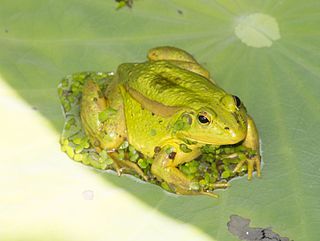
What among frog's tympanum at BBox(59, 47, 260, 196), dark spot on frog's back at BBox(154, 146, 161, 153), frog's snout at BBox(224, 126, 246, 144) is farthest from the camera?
dark spot on frog's back at BBox(154, 146, 161, 153)

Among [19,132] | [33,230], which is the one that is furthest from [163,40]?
[33,230]

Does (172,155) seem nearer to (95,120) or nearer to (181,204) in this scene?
(181,204)

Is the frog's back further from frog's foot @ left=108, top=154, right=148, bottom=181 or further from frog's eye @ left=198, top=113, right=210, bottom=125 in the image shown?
frog's foot @ left=108, top=154, right=148, bottom=181

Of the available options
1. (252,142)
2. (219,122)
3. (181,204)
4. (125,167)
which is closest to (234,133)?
(219,122)

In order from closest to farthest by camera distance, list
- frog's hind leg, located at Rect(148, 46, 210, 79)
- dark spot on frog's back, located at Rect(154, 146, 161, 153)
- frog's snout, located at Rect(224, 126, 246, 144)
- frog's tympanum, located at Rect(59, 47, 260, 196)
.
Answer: frog's snout, located at Rect(224, 126, 246, 144) → frog's tympanum, located at Rect(59, 47, 260, 196) → dark spot on frog's back, located at Rect(154, 146, 161, 153) → frog's hind leg, located at Rect(148, 46, 210, 79)

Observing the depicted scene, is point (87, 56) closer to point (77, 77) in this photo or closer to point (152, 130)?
point (77, 77)

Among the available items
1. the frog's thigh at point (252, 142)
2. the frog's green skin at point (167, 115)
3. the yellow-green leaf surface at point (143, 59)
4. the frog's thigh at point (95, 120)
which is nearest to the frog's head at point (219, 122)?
the frog's green skin at point (167, 115)

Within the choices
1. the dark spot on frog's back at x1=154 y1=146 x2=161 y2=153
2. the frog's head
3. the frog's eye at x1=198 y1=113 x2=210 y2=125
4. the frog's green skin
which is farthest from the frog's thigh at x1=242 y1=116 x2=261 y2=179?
the dark spot on frog's back at x1=154 y1=146 x2=161 y2=153

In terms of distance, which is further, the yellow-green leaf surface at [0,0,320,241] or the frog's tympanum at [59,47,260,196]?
the frog's tympanum at [59,47,260,196]
